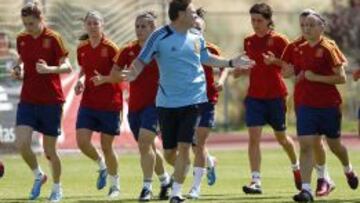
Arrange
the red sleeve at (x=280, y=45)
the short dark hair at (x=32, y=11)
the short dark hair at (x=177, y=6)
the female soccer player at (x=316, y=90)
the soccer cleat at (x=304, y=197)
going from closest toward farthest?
the short dark hair at (x=177, y=6) < the soccer cleat at (x=304, y=197) < the female soccer player at (x=316, y=90) < the short dark hair at (x=32, y=11) < the red sleeve at (x=280, y=45)

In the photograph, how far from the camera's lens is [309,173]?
1580 cm

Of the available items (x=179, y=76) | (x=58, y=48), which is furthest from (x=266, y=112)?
(x=179, y=76)

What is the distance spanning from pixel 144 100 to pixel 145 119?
16.0 inches

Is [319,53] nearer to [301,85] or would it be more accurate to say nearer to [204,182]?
[301,85]

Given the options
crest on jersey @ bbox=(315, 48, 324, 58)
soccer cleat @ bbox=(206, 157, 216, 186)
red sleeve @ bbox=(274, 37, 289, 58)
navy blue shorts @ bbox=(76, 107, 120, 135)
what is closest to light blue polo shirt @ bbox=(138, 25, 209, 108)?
crest on jersey @ bbox=(315, 48, 324, 58)

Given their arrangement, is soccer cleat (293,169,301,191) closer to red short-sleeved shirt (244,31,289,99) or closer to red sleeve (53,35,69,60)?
red short-sleeved shirt (244,31,289,99)

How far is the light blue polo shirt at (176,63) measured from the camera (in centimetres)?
1485

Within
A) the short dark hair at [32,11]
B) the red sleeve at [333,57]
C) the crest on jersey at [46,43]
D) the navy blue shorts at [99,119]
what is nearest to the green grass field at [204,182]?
the navy blue shorts at [99,119]

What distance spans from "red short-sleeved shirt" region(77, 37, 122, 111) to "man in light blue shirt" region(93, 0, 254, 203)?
2.26 meters

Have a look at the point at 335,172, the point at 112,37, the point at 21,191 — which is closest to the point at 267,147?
the point at 112,37

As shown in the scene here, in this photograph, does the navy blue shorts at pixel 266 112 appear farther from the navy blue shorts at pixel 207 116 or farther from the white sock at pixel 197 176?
the white sock at pixel 197 176

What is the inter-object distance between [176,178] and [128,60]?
97.9 inches

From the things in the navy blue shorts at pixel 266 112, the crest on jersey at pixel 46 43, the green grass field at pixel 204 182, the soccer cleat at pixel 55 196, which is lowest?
the green grass field at pixel 204 182

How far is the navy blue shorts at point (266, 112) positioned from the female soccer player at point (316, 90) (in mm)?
2017
